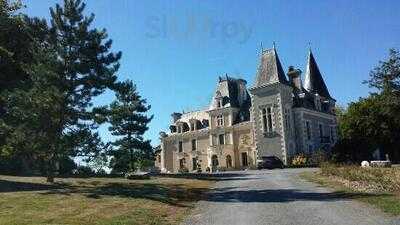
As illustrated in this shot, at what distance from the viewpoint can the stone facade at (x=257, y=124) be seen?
63125 mm

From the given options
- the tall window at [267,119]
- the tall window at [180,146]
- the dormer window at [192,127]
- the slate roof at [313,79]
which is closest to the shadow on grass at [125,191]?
the tall window at [267,119]

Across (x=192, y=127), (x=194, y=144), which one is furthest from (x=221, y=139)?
(x=192, y=127)

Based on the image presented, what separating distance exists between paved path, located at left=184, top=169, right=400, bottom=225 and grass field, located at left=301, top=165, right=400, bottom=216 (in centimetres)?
58

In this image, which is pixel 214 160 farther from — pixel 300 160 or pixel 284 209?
pixel 284 209

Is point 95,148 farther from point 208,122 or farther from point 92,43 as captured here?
point 208,122

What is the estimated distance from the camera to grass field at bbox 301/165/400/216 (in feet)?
57.7

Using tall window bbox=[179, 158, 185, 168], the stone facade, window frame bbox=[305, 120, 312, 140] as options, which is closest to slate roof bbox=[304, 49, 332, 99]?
the stone facade

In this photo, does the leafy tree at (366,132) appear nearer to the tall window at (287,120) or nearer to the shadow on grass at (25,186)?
the tall window at (287,120)

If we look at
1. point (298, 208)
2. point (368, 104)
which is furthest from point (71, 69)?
point (368, 104)

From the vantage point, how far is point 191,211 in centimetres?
1855

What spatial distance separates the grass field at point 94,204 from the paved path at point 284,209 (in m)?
1.15

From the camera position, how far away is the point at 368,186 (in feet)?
74.9

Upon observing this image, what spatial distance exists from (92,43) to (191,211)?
1393 cm

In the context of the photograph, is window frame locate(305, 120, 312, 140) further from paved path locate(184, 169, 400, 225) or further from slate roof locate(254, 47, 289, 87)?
paved path locate(184, 169, 400, 225)
